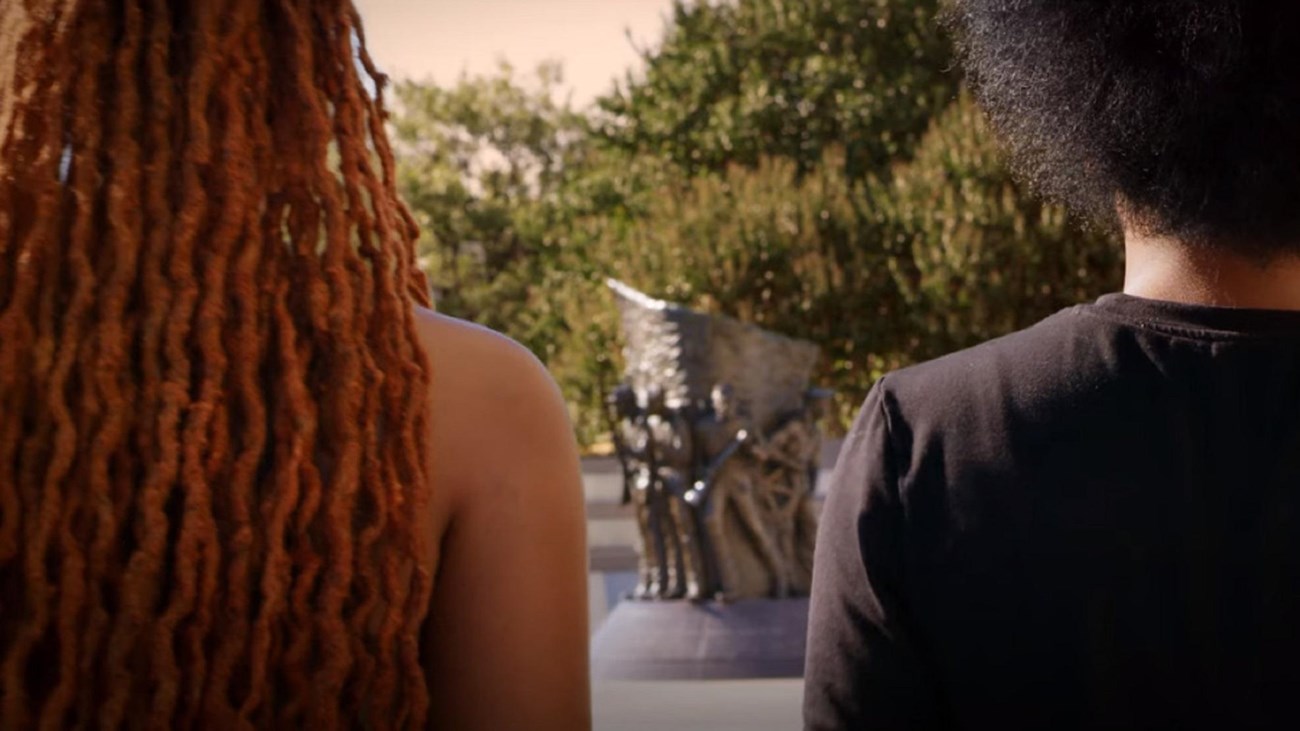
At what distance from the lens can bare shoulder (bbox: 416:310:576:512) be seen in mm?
1528

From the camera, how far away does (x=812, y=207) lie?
77.5 feet

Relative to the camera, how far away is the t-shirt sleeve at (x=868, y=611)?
174 cm

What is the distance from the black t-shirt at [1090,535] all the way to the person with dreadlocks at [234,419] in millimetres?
388

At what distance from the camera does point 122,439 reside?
139 centimetres

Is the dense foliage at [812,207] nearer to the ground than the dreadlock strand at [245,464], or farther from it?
farther from it

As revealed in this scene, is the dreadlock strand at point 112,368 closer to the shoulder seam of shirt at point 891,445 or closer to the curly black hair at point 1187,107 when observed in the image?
Result: the shoulder seam of shirt at point 891,445

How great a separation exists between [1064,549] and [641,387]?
10.1m

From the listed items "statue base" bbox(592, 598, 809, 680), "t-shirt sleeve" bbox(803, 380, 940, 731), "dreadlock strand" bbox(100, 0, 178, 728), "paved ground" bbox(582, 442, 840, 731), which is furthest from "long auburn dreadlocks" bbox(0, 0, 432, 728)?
"statue base" bbox(592, 598, 809, 680)

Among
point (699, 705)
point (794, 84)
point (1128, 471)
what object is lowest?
point (699, 705)

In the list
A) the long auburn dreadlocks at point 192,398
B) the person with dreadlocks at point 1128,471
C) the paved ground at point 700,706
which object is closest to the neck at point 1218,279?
the person with dreadlocks at point 1128,471

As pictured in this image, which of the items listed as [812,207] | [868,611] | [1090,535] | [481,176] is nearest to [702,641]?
[868,611]

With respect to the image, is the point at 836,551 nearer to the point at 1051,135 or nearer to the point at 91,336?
the point at 1051,135

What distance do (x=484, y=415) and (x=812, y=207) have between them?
879 inches

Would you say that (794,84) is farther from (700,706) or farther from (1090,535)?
(1090,535)
